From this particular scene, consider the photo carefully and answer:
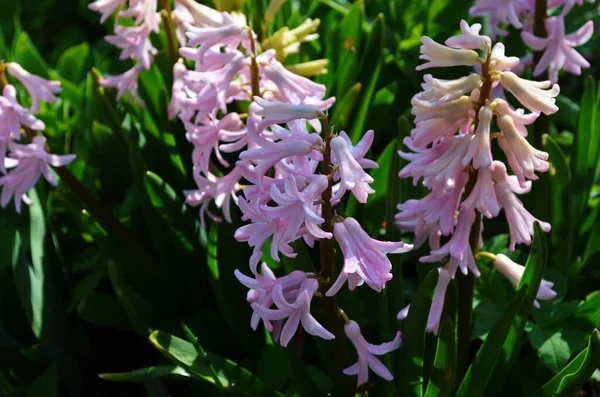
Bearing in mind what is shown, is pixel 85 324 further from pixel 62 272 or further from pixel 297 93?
pixel 297 93

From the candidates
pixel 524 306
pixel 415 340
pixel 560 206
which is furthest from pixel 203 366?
pixel 560 206

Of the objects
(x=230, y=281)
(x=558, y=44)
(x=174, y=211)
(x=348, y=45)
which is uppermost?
(x=558, y=44)

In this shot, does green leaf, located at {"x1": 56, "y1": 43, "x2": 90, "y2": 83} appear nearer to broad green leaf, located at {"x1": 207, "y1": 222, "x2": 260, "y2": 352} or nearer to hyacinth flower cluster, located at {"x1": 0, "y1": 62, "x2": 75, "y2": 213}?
hyacinth flower cluster, located at {"x1": 0, "y1": 62, "x2": 75, "y2": 213}

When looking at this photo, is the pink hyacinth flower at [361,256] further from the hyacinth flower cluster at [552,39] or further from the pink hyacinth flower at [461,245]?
the hyacinth flower cluster at [552,39]

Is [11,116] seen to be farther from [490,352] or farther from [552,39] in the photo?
[552,39]

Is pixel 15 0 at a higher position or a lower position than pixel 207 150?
lower

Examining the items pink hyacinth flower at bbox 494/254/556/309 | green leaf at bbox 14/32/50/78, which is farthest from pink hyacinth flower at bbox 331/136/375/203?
green leaf at bbox 14/32/50/78

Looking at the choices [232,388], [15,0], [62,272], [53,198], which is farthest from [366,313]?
[15,0]
